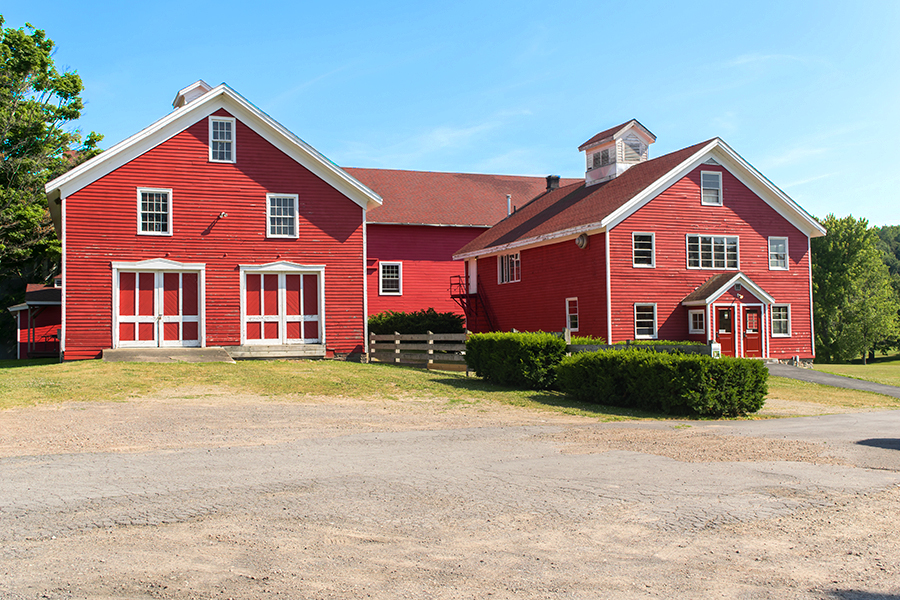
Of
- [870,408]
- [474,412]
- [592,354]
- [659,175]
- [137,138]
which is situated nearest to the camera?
[474,412]

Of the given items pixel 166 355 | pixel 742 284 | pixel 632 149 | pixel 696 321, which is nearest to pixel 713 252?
pixel 742 284

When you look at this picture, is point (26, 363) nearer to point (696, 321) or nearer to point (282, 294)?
point (282, 294)

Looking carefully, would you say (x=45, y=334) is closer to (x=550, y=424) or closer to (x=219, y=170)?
(x=219, y=170)

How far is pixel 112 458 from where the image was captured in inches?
371

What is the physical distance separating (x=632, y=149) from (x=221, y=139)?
1838 centimetres

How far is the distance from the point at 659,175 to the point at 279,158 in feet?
47.4

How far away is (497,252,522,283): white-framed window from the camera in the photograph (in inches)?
1329

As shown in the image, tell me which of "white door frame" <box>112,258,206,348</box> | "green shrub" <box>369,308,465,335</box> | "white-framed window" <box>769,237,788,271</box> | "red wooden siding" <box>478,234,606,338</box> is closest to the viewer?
"white door frame" <box>112,258,206,348</box>

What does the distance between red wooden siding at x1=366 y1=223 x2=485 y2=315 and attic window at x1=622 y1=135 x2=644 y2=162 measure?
33.4 feet

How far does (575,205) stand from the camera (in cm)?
3222

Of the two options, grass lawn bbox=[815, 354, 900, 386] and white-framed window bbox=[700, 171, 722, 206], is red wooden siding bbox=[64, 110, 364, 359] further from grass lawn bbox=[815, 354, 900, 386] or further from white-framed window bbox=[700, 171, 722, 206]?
grass lawn bbox=[815, 354, 900, 386]

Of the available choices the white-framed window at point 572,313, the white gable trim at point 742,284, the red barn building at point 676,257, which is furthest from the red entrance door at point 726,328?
the white-framed window at point 572,313

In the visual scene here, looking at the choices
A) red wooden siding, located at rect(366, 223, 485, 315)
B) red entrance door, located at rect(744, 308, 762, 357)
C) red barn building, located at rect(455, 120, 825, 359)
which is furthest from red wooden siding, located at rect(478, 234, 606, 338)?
red entrance door, located at rect(744, 308, 762, 357)

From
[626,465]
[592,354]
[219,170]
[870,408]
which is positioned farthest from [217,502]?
[219,170]
